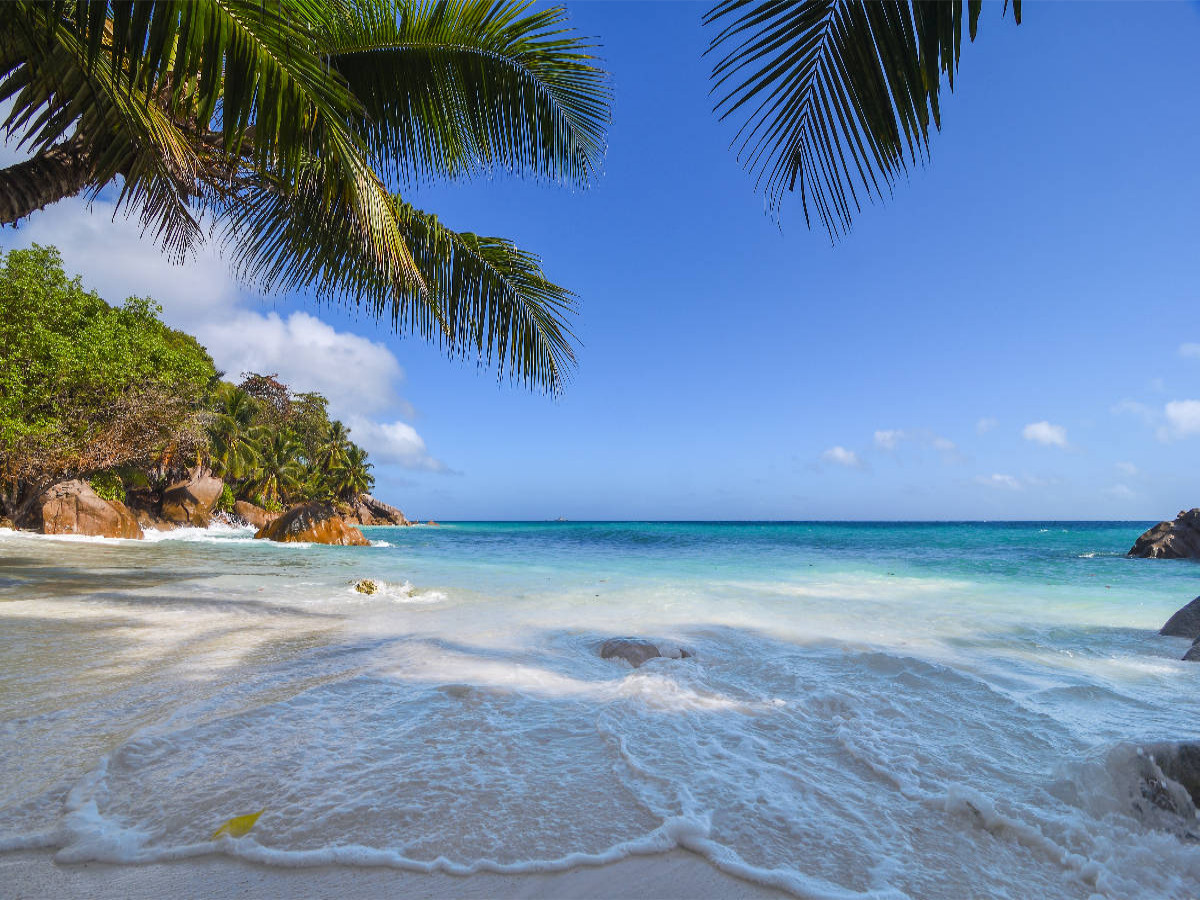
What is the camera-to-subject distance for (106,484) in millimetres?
21719

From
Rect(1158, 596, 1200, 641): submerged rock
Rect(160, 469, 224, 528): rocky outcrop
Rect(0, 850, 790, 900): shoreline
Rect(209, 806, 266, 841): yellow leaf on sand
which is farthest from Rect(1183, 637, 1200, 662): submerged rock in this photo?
Rect(160, 469, 224, 528): rocky outcrop

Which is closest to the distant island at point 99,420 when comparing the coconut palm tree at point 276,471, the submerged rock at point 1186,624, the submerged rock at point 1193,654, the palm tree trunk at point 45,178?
the coconut palm tree at point 276,471

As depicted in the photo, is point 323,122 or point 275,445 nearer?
point 323,122

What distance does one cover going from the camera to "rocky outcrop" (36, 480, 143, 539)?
17.6 m

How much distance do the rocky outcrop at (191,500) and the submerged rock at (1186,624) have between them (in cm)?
3615

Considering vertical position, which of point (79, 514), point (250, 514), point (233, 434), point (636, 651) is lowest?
point (636, 651)

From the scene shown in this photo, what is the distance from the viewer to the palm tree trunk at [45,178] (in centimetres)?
361

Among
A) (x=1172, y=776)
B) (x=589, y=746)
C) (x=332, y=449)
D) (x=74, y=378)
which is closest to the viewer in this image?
(x=1172, y=776)

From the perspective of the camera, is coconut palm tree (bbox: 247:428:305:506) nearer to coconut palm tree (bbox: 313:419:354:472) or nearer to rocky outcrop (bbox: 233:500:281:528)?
rocky outcrop (bbox: 233:500:281:528)

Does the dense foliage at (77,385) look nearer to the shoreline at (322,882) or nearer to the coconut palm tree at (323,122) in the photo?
the coconut palm tree at (323,122)

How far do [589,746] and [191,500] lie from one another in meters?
34.4

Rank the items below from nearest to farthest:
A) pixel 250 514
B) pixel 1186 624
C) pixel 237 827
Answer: pixel 237 827 → pixel 1186 624 → pixel 250 514

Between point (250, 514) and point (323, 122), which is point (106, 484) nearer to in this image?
point (250, 514)

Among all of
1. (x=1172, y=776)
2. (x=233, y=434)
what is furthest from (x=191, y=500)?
(x=1172, y=776)
